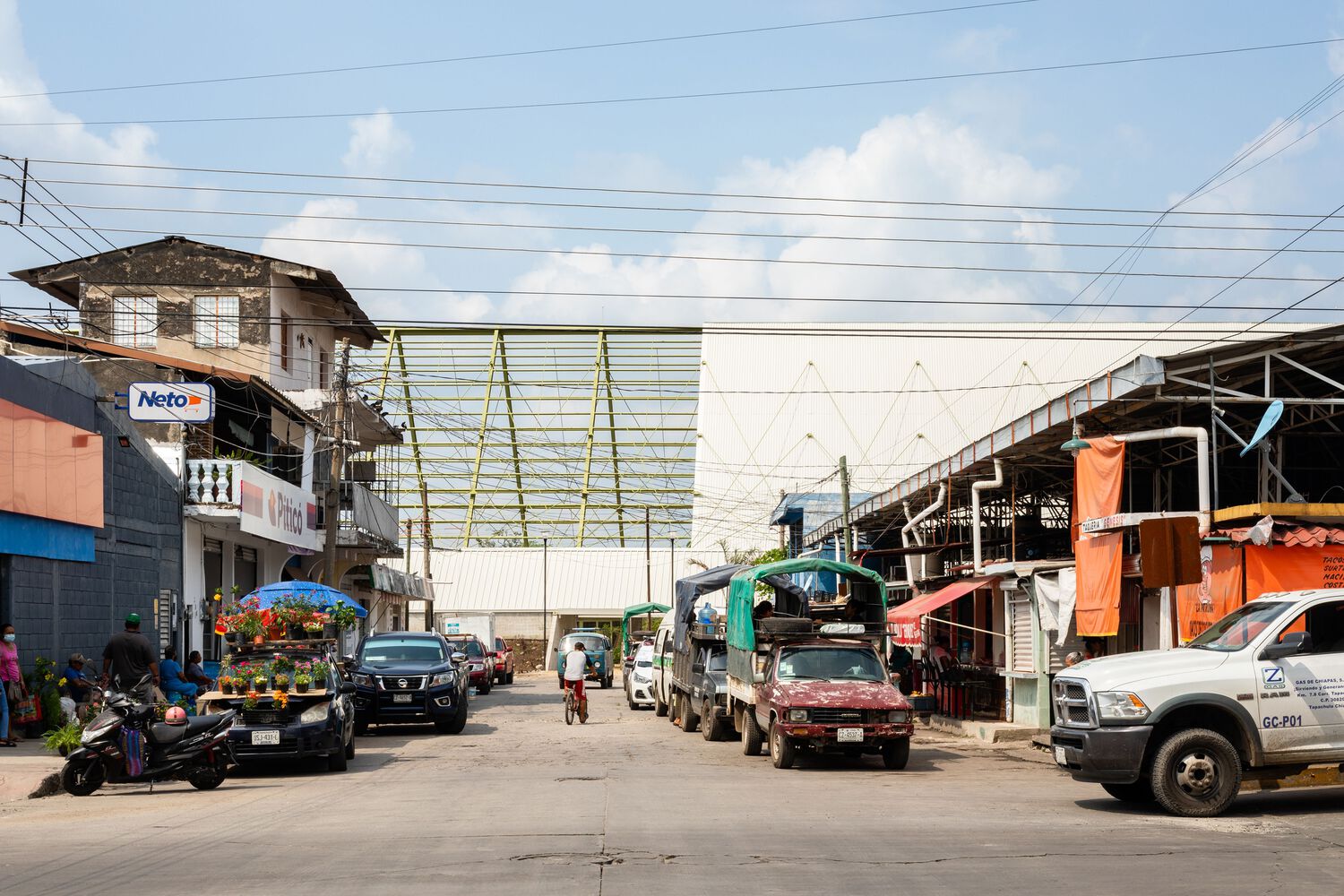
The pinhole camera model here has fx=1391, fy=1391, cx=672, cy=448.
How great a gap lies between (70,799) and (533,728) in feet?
42.9

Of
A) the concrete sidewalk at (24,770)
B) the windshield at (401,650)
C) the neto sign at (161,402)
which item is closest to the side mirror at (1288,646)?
the concrete sidewalk at (24,770)

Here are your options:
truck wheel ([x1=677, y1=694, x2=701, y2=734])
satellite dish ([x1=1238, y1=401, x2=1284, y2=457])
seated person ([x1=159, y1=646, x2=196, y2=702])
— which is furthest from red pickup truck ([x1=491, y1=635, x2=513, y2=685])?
satellite dish ([x1=1238, y1=401, x2=1284, y2=457])

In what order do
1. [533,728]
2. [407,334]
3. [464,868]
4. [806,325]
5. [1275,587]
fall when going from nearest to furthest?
1. [464,868]
2. [1275,587]
3. [533,728]
4. [806,325]
5. [407,334]

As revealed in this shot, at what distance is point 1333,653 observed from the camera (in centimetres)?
1301

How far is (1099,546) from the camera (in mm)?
20469

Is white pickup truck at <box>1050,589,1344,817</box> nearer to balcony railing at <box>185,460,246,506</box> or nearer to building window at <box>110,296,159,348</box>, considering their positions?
balcony railing at <box>185,460,246,506</box>

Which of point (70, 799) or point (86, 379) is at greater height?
point (86, 379)

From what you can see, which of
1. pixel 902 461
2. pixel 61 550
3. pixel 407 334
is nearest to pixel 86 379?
pixel 61 550

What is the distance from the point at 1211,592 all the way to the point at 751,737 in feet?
23.2

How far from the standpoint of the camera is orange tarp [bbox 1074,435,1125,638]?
65.9 feet

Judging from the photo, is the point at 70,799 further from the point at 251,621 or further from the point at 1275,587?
the point at 1275,587

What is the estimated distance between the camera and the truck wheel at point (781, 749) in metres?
18.7

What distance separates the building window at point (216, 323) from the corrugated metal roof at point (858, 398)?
36.5 meters

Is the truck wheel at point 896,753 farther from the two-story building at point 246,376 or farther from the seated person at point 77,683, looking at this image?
the two-story building at point 246,376
